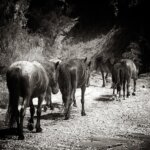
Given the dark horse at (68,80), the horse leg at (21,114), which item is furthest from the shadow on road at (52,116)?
the horse leg at (21,114)

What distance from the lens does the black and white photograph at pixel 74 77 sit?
351 inches

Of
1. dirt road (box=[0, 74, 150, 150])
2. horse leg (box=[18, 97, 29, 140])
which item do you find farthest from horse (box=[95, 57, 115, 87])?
horse leg (box=[18, 97, 29, 140])

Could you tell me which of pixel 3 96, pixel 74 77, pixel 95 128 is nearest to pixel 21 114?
pixel 95 128

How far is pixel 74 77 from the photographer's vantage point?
39.8 ft

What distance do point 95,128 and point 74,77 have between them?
2.22 m

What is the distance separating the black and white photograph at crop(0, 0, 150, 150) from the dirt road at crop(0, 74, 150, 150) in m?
0.02

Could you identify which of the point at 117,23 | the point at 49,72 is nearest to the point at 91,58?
the point at 117,23

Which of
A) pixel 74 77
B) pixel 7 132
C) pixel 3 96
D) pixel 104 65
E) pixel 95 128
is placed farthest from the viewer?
pixel 104 65

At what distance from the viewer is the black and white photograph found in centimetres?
891

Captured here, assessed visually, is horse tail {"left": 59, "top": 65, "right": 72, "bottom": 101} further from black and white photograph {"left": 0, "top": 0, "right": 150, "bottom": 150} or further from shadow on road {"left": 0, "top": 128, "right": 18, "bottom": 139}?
shadow on road {"left": 0, "top": 128, "right": 18, "bottom": 139}

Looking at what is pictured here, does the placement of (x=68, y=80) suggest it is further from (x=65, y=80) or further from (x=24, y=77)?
(x=24, y=77)

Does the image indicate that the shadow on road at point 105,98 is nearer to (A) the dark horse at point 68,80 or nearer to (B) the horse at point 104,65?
(B) the horse at point 104,65

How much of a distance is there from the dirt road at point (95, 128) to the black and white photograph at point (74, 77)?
0.07 ft

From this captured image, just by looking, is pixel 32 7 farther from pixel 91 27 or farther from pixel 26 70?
pixel 26 70
